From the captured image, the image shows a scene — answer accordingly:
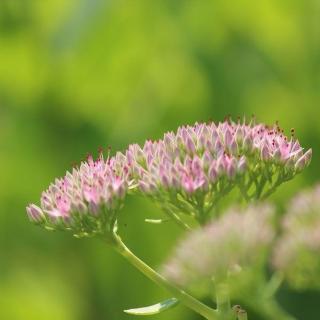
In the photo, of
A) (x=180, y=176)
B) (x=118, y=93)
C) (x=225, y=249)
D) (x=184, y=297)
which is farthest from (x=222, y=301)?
(x=118, y=93)

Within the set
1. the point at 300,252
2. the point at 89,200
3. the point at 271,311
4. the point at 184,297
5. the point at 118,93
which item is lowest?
the point at 271,311

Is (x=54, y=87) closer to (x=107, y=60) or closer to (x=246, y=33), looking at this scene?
(x=107, y=60)

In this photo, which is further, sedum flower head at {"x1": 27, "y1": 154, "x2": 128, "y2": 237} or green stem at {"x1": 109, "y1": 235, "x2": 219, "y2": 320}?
sedum flower head at {"x1": 27, "y1": 154, "x2": 128, "y2": 237}

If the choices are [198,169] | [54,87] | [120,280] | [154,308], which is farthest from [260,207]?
[54,87]

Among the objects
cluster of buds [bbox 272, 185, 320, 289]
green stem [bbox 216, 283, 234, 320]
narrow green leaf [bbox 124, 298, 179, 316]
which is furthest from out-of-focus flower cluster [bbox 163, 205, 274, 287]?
cluster of buds [bbox 272, 185, 320, 289]

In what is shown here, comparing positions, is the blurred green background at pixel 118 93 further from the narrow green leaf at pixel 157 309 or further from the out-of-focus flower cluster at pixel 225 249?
the out-of-focus flower cluster at pixel 225 249

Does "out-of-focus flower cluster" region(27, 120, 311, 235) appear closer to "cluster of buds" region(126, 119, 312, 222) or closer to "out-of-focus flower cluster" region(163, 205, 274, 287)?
"cluster of buds" region(126, 119, 312, 222)

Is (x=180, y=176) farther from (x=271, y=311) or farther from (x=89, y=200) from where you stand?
(x=271, y=311)
